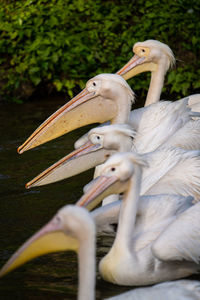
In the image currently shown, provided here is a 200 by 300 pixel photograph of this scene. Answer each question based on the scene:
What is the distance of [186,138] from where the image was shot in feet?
17.9

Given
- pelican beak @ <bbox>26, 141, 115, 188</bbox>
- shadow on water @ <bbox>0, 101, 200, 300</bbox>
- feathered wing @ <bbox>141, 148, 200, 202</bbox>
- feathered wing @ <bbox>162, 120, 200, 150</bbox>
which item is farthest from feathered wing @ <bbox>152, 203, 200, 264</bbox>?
feathered wing @ <bbox>162, 120, 200, 150</bbox>

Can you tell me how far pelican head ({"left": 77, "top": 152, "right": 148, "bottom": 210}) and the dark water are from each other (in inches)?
21.9

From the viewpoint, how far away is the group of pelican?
321 centimetres

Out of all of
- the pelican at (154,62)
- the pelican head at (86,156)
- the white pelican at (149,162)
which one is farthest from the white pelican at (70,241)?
the pelican at (154,62)

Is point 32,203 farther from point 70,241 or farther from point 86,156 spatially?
point 70,241

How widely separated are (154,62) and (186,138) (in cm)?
132

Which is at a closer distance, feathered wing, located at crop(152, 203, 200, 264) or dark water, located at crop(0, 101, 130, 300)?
feathered wing, located at crop(152, 203, 200, 264)

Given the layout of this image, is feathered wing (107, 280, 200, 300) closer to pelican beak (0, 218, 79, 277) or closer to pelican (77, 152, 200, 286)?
pelican beak (0, 218, 79, 277)

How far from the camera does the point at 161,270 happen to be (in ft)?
13.7

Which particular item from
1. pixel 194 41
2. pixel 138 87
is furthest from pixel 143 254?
pixel 194 41

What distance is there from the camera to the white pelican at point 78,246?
10.4ft

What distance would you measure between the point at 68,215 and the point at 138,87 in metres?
5.83

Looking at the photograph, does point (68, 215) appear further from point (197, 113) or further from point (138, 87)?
point (138, 87)

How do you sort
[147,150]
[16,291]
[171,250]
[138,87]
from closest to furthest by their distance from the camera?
1. [171,250]
2. [16,291]
3. [147,150]
4. [138,87]
